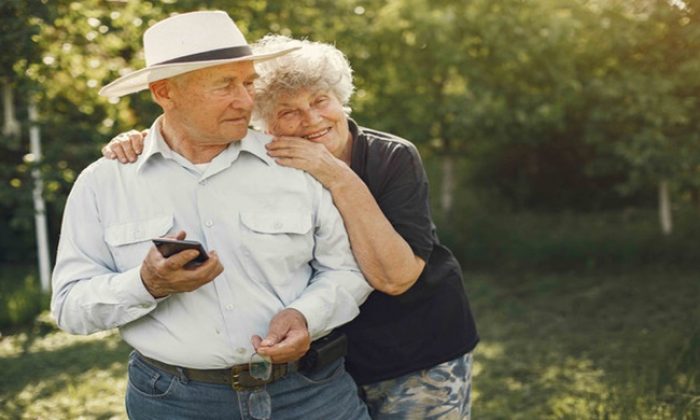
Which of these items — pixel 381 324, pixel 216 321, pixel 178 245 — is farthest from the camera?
pixel 381 324

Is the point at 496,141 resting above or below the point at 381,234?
below

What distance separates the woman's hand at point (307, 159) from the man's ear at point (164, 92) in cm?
30

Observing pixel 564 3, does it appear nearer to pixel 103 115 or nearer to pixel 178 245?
pixel 103 115

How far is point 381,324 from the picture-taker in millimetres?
2846

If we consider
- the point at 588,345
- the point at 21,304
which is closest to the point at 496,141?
the point at 588,345

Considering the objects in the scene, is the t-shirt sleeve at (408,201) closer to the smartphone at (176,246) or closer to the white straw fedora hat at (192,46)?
the white straw fedora hat at (192,46)

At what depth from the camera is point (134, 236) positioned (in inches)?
94.8

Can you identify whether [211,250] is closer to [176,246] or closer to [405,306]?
[176,246]

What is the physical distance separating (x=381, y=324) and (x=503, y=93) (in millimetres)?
7223

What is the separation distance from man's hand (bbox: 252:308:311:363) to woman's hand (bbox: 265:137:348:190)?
407mm

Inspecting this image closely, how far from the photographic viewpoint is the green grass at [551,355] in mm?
4605

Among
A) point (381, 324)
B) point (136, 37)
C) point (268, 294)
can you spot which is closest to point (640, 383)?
point (381, 324)

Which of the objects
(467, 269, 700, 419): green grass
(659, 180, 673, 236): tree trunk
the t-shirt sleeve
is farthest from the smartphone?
(659, 180, 673, 236): tree trunk

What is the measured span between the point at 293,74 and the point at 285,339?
813mm
